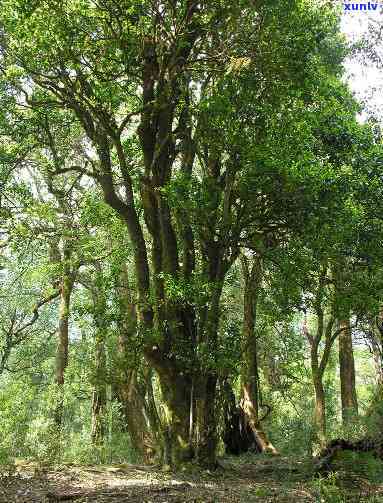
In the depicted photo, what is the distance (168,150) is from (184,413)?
5.56 metres

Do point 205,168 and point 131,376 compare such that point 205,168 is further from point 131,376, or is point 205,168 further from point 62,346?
point 62,346

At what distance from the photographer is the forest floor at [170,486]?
259 inches

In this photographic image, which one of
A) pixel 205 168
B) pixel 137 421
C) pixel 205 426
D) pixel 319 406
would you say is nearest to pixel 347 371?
pixel 319 406

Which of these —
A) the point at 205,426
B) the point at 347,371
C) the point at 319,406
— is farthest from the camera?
the point at 347,371

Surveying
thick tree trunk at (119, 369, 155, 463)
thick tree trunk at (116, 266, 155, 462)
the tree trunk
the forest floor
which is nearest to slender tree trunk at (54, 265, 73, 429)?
thick tree trunk at (119, 369, 155, 463)

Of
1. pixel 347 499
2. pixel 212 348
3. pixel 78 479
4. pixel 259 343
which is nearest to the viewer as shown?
pixel 347 499

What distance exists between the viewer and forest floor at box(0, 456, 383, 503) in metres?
6.58

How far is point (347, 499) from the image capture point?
21.3 ft

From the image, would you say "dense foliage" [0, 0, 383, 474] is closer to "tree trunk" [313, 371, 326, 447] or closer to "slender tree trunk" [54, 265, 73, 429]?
"tree trunk" [313, 371, 326, 447]

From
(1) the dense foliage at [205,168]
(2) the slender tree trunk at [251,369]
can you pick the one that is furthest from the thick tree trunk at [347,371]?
(1) the dense foliage at [205,168]

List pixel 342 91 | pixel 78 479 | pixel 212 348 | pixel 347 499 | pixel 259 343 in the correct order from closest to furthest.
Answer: pixel 347 499, pixel 78 479, pixel 212 348, pixel 342 91, pixel 259 343

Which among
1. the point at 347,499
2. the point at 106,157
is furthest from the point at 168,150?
the point at 347,499

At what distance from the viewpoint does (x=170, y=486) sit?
7480mm

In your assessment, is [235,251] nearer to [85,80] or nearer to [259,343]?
[85,80]
